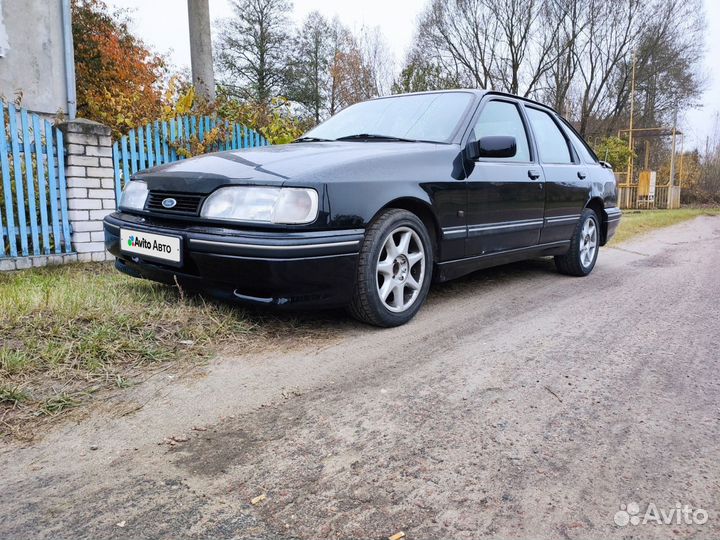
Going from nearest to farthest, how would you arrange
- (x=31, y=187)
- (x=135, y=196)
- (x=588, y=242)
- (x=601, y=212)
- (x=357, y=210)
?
(x=357, y=210)
(x=135, y=196)
(x=31, y=187)
(x=588, y=242)
(x=601, y=212)

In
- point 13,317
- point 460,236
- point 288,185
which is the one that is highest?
point 288,185

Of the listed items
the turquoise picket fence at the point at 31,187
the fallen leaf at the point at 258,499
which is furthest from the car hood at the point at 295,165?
the turquoise picket fence at the point at 31,187

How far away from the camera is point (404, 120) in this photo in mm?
3969

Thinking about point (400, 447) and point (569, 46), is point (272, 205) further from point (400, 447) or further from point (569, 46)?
point (569, 46)

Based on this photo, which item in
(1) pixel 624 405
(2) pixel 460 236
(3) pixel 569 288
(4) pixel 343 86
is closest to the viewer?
(1) pixel 624 405

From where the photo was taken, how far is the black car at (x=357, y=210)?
277 centimetres

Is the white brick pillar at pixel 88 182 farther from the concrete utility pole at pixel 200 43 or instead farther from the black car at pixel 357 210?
the concrete utility pole at pixel 200 43

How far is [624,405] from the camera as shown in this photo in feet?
7.25

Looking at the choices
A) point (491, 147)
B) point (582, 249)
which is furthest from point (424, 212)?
point (582, 249)

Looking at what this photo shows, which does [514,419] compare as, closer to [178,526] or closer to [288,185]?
[178,526]

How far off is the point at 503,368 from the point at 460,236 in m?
1.25

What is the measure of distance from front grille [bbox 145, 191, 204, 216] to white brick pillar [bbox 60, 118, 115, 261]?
2.79 meters

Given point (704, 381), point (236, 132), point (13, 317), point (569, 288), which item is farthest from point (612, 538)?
point (236, 132)

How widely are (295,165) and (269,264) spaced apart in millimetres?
Answer: 621
